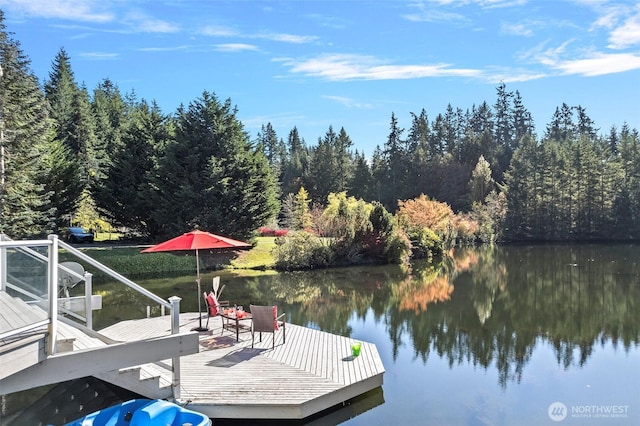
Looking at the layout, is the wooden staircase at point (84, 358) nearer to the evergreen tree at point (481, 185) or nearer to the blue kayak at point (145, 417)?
the blue kayak at point (145, 417)

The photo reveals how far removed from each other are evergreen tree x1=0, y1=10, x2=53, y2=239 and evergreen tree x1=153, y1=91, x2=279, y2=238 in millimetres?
6193

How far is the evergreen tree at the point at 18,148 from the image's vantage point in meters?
20.5

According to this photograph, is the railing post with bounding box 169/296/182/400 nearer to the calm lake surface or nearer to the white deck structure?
the white deck structure

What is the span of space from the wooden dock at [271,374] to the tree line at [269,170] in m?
16.1

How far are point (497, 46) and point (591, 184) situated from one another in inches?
1471

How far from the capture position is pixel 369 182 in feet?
201

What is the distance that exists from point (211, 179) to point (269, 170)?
14.0 ft

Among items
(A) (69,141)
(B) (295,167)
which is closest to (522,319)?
(A) (69,141)

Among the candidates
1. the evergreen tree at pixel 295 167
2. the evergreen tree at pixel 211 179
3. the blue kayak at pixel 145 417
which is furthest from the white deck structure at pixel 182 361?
the evergreen tree at pixel 295 167

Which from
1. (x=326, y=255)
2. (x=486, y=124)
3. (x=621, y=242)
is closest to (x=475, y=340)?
(x=326, y=255)

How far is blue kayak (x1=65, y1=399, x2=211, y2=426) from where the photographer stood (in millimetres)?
5586

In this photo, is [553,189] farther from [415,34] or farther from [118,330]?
[118,330]

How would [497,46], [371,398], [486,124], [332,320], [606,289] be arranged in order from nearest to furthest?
[371,398] → [332,320] → [497,46] → [606,289] → [486,124]

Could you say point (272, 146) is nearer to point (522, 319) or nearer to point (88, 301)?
point (522, 319)
